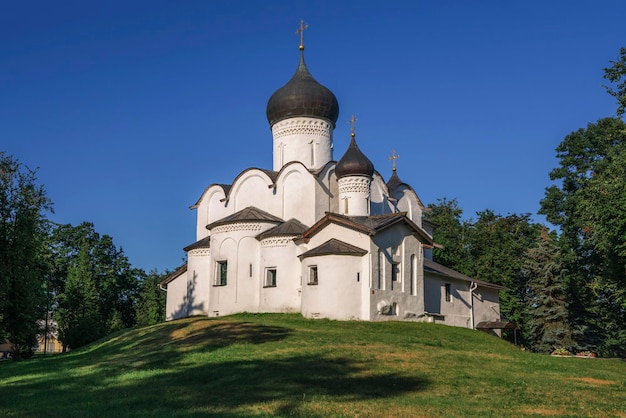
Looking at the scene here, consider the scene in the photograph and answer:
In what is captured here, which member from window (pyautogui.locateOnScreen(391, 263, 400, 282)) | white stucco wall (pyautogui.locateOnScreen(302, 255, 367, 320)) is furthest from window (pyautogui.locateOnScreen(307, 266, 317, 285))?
window (pyautogui.locateOnScreen(391, 263, 400, 282))

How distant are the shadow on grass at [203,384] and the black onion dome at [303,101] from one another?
52.8 feet

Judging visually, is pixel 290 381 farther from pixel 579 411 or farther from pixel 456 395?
pixel 579 411

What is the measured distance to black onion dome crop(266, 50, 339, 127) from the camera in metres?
32.8

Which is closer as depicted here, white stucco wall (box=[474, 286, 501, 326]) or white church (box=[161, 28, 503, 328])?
white church (box=[161, 28, 503, 328])

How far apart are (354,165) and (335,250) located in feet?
16.7

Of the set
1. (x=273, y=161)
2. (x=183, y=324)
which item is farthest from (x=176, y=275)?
(x=183, y=324)

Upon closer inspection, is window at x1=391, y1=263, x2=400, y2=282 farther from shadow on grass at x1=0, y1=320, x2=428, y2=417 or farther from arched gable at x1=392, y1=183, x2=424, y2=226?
shadow on grass at x1=0, y1=320, x2=428, y2=417

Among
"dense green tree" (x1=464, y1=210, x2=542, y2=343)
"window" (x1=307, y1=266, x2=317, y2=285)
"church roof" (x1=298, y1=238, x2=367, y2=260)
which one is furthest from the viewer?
"dense green tree" (x1=464, y1=210, x2=542, y2=343)

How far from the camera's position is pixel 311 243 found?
1115 inches

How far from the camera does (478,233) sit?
47594 mm

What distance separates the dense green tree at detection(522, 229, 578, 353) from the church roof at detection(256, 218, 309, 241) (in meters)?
15.4

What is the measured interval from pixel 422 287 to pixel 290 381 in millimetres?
16338

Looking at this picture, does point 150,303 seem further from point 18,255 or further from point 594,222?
point 594,222

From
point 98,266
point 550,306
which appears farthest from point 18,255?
point 550,306
